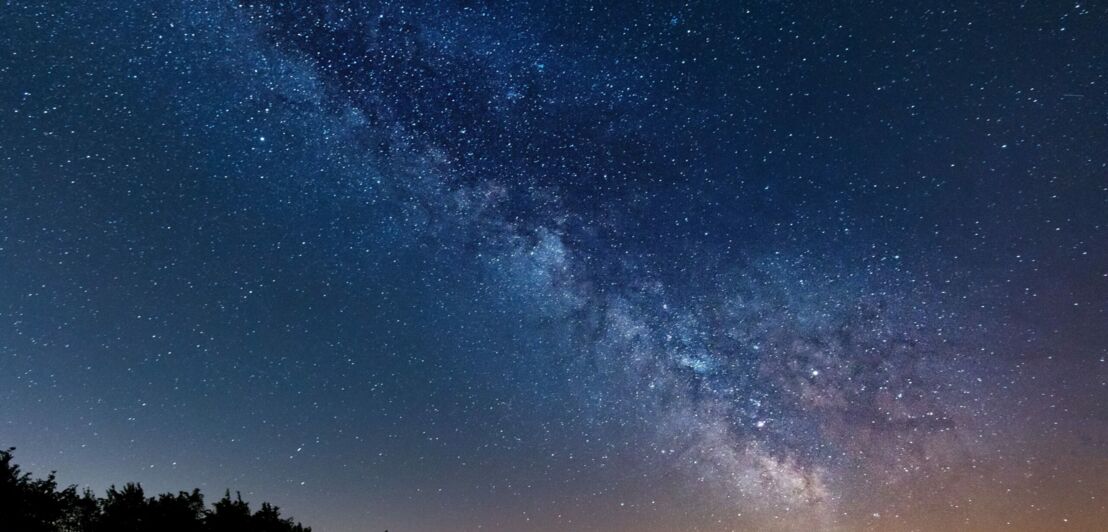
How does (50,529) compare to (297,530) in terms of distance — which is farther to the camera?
(297,530)

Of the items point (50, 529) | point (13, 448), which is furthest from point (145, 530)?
point (13, 448)

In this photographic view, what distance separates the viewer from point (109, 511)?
2288cm

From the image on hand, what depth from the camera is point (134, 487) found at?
2338cm

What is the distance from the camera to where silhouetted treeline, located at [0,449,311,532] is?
20828mm

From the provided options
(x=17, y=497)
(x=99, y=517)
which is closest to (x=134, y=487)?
(x=99, y=517)

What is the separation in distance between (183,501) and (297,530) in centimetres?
465

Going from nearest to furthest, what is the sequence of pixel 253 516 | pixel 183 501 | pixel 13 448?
pixel 13 448, pixel 183 501, pixel 253 516

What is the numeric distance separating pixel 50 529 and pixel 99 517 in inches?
53.9

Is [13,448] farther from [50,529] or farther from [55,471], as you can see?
[50,529]

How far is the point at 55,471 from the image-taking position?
71.9 feet

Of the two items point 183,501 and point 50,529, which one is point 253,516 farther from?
point 50,529

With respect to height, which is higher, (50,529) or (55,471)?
(55,471)

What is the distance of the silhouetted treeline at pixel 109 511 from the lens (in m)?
20.8

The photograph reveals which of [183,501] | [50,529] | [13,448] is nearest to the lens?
[13,448]
